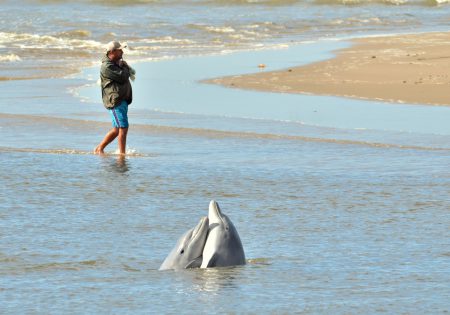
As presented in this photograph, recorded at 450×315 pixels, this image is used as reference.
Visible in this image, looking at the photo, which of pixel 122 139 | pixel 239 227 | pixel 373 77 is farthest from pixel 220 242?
pixel 373 77

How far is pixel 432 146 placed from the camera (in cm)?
1295

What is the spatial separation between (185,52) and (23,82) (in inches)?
347

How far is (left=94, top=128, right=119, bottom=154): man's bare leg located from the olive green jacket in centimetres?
29

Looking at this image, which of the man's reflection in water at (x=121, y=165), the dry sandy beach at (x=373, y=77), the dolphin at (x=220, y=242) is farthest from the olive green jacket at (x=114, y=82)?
the dry sandy beach at (x=373, y=77)

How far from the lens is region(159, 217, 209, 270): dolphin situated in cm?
666

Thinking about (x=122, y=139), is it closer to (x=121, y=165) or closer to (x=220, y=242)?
(x=121, y=165)

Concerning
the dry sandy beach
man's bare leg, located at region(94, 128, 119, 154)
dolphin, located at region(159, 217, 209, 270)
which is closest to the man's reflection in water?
man's bare leg, located at region(94, 128, 119, 154)

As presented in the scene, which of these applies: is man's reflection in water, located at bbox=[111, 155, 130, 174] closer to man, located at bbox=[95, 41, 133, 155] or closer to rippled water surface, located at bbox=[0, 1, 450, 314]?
rippled water surface, located at bbox=[0, 1, 450, 314]

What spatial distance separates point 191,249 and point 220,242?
21cm

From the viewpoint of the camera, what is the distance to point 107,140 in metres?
12.5

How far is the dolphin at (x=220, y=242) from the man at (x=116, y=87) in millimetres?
5860

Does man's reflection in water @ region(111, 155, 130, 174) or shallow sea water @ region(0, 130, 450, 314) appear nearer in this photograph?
shallow sea water @ region(0, 130, 450, 314)

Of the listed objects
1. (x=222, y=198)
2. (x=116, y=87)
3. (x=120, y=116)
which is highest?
(x=116, y=87)

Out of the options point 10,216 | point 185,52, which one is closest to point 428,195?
point 10,216
